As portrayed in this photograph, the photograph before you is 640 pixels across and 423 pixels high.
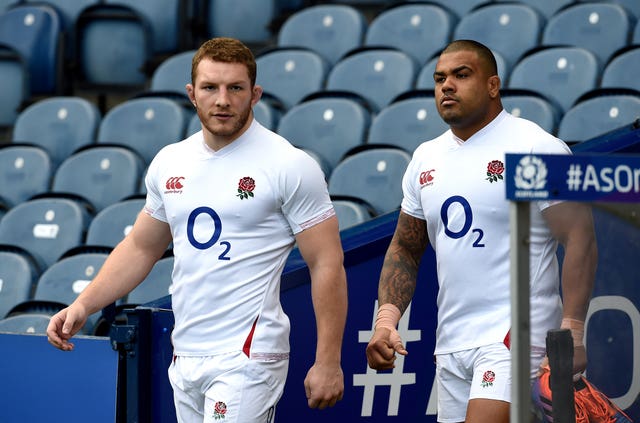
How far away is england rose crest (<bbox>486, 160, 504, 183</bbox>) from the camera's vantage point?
3.54m

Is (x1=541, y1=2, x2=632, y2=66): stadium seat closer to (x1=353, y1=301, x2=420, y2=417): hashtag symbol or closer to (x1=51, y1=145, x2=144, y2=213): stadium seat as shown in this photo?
(x1=51, y1=145, x2=144, y2=213): stadium seat

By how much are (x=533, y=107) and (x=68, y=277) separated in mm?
2713

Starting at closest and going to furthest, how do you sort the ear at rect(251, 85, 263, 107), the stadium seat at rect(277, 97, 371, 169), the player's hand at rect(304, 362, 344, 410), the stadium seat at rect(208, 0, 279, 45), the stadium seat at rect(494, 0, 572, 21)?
the player's hand at rect(304, 362, 344, 410)
the ear at rect(251, 85, 263, 107)
the stadium seat at rect(277, 97, 371, 169)
the stadium seat at rect(494, 0, 572, 21)
the stadium seat at rect(208, 0, 279, 45)

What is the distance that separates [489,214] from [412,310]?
74cm

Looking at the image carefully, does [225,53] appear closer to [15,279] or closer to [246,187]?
[246,187]

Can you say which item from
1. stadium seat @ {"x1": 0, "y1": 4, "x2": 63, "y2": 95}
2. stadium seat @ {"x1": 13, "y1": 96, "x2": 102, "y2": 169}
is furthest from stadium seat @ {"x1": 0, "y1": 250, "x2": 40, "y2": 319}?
stadium seat @ {"x1": 0, "y1": 4, "x2": 63, "y2": 95}

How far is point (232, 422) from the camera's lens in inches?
133

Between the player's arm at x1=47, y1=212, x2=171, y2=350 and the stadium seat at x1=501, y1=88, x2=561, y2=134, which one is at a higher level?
the stadium seat at x1=501, y1=88, x2=561, y2=134

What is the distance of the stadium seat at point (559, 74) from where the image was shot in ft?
22.1

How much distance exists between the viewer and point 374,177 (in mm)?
6305

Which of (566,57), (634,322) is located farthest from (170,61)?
(634,322)

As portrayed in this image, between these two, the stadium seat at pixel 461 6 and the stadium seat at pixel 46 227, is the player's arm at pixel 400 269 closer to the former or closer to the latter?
the stadium seat at pixel 46 227

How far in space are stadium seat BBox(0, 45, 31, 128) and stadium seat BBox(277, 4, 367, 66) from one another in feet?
6.73

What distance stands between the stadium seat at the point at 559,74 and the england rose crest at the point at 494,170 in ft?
10.8
